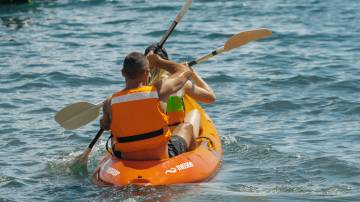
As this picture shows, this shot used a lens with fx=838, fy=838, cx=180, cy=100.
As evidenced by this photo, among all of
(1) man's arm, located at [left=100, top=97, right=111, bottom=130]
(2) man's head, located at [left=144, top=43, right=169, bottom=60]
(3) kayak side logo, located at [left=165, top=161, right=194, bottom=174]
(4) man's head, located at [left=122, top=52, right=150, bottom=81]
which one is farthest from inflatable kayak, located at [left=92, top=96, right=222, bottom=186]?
(2) man's head, located at [left=144, top=43, right=169, bottom=60]

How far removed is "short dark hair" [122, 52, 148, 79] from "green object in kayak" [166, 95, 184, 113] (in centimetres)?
128

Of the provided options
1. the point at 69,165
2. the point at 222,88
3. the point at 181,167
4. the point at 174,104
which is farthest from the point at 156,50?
the point at 222,88

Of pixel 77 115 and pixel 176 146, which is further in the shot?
pixel 77 115

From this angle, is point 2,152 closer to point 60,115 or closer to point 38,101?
point 60,115

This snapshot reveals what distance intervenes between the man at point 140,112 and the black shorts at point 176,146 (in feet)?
0.20

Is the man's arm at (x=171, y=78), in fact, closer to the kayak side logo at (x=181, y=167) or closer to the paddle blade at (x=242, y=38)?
the kayak side logo at (x=181, y=167)

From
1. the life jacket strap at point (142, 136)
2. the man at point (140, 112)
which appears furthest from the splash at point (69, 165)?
the life jacket strap at point (142, 136)

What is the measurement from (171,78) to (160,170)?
29.5 inches

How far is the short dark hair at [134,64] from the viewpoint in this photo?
6.40 metres

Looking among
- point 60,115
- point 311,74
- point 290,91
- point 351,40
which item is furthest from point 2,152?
point 351,40

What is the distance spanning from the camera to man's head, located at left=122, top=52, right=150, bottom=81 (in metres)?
6.40

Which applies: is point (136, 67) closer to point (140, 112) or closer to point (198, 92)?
point (140, 112)

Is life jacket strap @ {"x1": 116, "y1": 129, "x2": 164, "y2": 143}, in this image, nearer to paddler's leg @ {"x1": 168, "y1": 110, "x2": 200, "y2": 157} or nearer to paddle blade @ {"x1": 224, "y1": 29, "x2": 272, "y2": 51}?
paddler's leg @ {"x1": 168, "y1": 110, "x2": 200, "y2": 157}

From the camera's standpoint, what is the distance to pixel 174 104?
25.5ft
